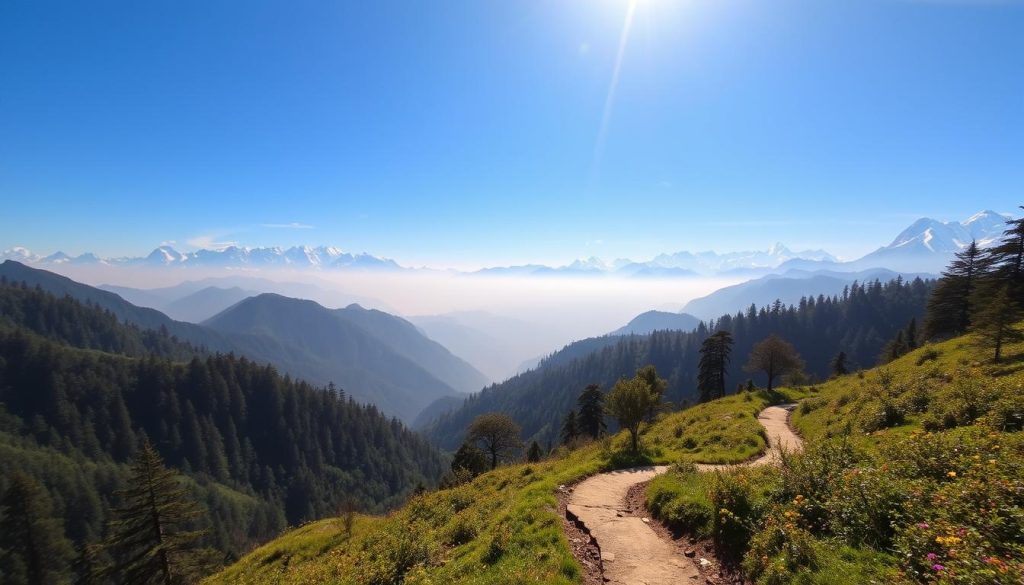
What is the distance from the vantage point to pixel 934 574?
6.10m

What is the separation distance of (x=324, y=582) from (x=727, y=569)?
1433 cm

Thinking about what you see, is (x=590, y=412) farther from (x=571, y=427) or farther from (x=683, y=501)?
(x=683, y=501)

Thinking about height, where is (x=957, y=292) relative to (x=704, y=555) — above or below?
above

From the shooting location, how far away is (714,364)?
203 ft

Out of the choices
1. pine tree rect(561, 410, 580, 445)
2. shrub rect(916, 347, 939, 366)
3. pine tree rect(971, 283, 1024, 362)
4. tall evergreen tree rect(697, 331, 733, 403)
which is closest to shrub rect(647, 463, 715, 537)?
pine tree rect(971, 283, 1024, 362)

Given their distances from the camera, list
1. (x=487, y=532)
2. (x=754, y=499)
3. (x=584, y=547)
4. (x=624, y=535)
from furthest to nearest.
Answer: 1. (x=487, y=532)
2. (x=624, y=535)
3. (x=584, y=547)
4. (x=754, y=499)

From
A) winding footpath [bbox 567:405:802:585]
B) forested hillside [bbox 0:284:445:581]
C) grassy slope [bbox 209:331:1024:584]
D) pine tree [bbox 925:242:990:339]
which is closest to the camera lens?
grassy slope [bbox 209:331:1024:584]

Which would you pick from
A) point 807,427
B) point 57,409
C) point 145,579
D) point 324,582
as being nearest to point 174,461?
point 57,409

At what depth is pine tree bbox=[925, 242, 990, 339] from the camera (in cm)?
4925

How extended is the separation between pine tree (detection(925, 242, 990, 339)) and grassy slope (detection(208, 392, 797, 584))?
4136 centimetres

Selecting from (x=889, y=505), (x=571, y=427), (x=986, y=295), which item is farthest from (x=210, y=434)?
(x=986, y=295)

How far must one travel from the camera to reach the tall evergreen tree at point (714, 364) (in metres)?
61.4

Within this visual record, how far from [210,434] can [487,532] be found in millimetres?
191994

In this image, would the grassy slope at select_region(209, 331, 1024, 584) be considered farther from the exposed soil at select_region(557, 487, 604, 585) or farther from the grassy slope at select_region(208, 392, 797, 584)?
the exposed soil at select_region(557, 487, 604, 585)
